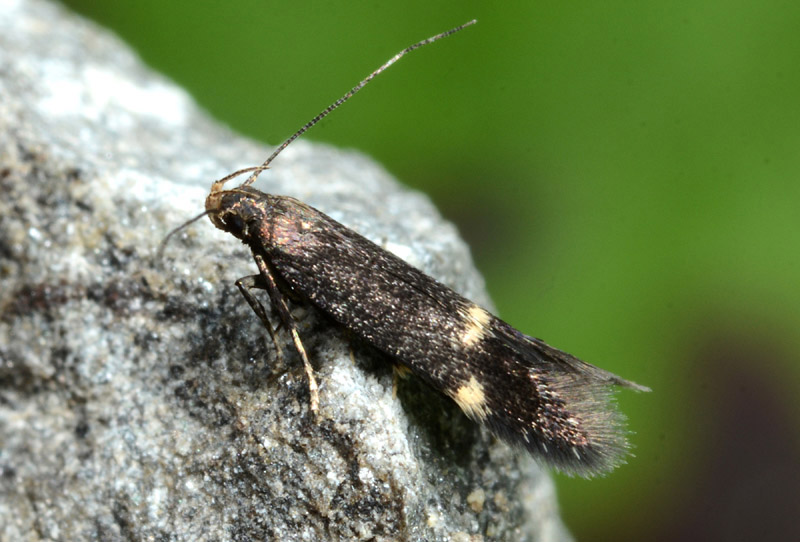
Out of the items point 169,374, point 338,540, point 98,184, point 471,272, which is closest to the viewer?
point 338,540

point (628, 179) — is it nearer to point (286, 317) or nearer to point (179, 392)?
point (286, 317)

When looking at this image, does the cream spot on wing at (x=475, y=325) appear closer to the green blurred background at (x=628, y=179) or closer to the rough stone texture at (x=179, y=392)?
the rough stone texture at (x=179, y=392)

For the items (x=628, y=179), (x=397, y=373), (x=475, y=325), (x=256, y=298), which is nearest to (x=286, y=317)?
(x=256, y=298)

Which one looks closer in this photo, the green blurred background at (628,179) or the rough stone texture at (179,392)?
the rough stone texture at (179,392)

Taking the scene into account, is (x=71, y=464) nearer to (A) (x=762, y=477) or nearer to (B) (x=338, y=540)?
(B) (x=338, y=540)

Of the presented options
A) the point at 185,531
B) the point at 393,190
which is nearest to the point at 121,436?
the point at 185,531

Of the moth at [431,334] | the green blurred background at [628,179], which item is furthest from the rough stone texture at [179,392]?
the green blurred background at [628,179]

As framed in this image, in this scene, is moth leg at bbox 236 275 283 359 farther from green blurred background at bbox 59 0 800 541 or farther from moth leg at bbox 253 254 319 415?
green blurred background at bbox 59 0 800 541
